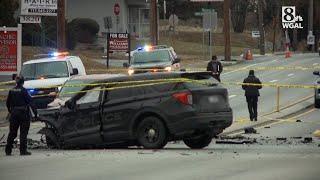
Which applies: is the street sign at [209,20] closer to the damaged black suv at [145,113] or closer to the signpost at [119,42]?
the signpost at [119,42]

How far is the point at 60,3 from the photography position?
31859 mm

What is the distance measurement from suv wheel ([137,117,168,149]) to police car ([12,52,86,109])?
942 cm

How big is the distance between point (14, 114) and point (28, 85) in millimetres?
9445

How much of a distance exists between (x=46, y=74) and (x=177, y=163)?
42.5 feet

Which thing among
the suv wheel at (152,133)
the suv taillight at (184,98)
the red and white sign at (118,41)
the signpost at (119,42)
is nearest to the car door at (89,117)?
the suv wheel at (152,133)

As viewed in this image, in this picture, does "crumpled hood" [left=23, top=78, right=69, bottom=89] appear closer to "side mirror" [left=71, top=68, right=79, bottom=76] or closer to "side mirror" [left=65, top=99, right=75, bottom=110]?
"side mirror" [left=71, top=68, right=79, bottom=76]

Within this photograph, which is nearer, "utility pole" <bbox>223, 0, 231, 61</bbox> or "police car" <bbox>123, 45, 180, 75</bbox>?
"police car" <bbox>123, 45, 180, 75</bbox>

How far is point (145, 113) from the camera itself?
1502cm

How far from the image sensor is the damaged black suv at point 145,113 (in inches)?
580

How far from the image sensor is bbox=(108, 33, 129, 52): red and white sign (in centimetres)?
4031

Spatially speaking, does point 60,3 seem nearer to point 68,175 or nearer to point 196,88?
point 196,88

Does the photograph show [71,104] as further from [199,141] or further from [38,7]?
[38,7]

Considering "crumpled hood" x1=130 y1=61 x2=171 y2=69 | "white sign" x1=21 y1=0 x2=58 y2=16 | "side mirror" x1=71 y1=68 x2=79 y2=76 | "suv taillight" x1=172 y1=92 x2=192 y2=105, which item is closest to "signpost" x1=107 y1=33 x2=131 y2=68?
"crumpled hood" x1=130 y1=61 x2=171 y2=69

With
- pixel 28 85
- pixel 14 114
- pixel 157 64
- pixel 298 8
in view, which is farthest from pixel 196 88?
pixel 298 8
